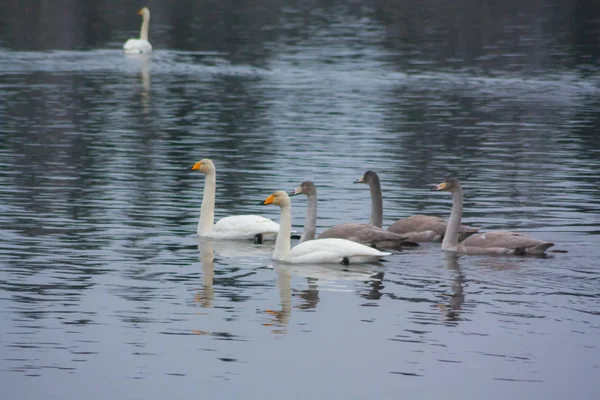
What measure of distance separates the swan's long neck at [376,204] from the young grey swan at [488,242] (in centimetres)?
141

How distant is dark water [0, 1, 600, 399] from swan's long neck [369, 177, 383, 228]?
1.14 metres

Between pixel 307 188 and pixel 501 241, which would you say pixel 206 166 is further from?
pixel 501 241

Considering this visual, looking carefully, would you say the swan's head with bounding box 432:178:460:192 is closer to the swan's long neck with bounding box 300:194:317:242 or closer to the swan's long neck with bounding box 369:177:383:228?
the swan's long neck with bounding box 369:177:383:228

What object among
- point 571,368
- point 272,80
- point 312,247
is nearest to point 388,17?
point 272,80

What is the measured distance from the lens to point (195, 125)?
35438 mm

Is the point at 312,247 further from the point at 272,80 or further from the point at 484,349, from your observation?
the point at 272,80

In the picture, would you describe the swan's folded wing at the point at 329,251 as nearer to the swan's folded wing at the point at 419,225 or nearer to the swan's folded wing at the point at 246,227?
the swan's folded wing at the point at 419,225

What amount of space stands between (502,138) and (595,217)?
1148cm

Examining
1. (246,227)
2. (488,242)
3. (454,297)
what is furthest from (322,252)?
(454,297)

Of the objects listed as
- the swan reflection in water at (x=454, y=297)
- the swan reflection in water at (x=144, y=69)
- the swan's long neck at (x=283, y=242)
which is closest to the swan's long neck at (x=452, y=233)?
the swan reflection in water at (x=454, y=297)

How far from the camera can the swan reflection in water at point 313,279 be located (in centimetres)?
1568

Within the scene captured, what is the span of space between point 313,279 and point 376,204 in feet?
10.4

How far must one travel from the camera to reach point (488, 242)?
18484 mm

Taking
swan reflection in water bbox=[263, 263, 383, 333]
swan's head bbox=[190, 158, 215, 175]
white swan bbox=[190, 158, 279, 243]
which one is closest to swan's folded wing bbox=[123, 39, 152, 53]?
swan's head bbox=[190, 158, 215, 175]
